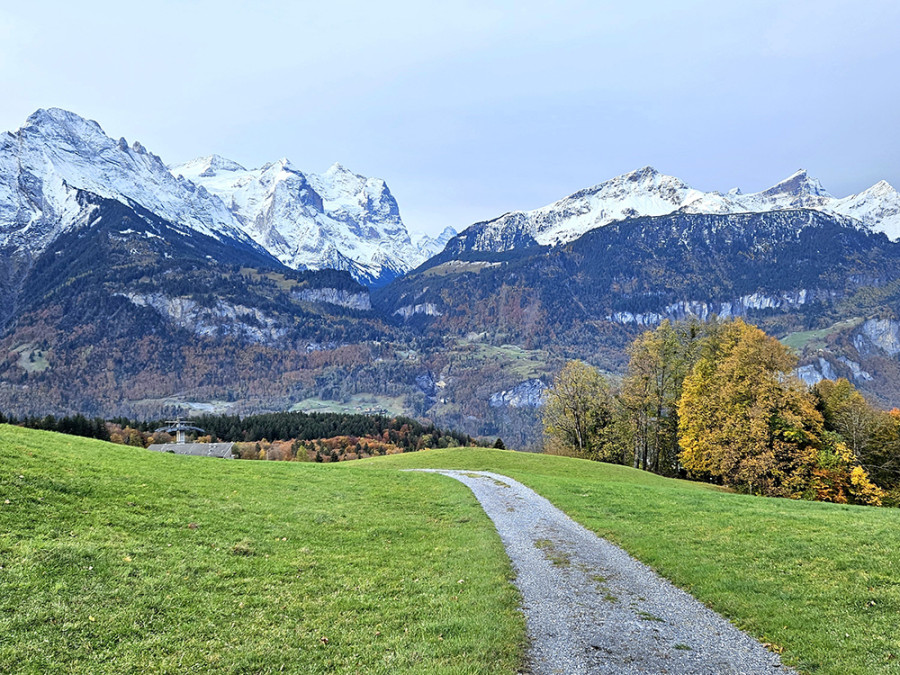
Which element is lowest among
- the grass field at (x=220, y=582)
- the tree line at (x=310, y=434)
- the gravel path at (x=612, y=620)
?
the tree line at (x=310, y=434)

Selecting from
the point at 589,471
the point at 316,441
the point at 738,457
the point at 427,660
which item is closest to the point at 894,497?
the point at 738,457

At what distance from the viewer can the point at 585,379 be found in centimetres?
7581

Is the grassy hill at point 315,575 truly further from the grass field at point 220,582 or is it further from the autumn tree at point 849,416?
the autumn tree at point 849,416

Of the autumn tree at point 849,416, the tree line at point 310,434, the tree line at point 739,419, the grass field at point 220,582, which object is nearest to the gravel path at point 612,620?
the grass field at point 220,582

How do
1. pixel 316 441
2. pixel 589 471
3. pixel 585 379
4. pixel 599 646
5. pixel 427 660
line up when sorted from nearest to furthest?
1. pixel 427 660
2. pixel 599 646
3. pixel 589 471
4. pixel 585 379
5. pixel 316 441

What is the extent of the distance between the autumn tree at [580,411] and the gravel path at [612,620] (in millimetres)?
56112

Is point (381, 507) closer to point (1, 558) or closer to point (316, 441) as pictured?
point (1, 558)

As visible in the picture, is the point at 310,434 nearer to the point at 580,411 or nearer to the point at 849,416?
the point at 580,411

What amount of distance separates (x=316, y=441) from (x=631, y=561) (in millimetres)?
136440

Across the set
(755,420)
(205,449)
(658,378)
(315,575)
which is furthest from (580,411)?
(205,449)

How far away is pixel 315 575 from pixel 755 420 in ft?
161

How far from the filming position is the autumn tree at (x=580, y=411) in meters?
76.3

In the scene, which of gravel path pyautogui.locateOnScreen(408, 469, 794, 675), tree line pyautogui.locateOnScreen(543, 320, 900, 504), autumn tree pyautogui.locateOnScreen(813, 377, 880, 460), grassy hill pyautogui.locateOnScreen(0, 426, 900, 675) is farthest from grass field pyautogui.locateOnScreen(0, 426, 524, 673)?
autumn tree pyautogui.locateOnScreen(813, 377, 880, 460)

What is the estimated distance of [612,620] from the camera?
13438 mm
